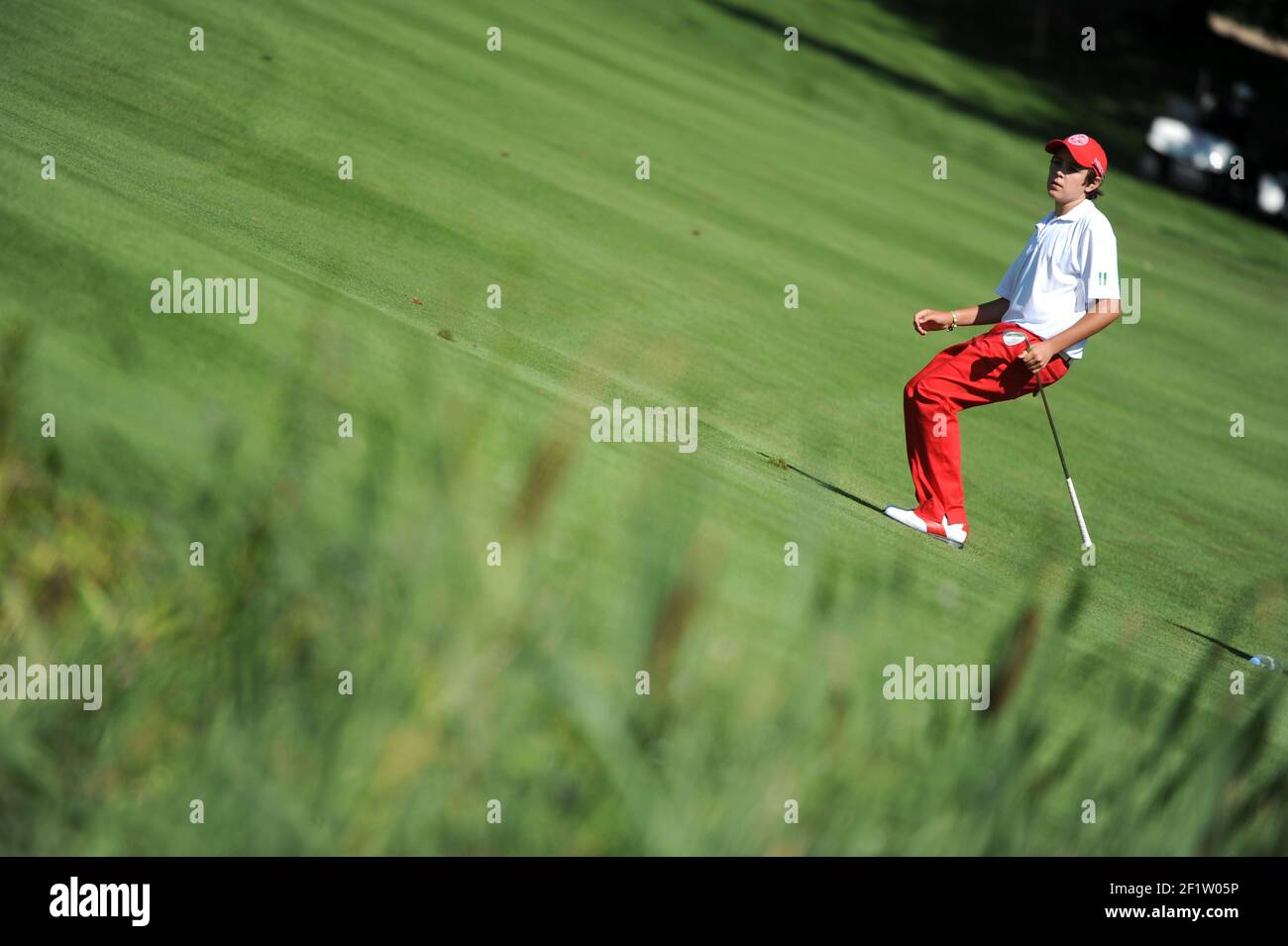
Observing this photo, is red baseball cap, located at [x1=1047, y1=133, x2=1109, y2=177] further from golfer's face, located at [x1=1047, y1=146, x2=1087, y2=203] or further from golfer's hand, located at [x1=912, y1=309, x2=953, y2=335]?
golfer's hand, located at [x1=912, y1=309, x2=953, y2=335]

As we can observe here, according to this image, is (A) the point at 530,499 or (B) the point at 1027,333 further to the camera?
(B) the point at 1027,333

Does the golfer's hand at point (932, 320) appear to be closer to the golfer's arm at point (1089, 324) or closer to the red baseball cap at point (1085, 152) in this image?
the golfer's arm at point (1089, 324)

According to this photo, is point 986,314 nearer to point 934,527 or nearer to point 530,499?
point 934,527

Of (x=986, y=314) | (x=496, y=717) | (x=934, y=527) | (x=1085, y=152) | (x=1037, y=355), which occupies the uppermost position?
(x=1085, y=152)

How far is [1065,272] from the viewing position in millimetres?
7453

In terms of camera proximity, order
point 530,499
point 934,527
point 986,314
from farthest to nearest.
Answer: point 986,314, point 934,527, point 530,499

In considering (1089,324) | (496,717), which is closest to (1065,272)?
(1089,324)

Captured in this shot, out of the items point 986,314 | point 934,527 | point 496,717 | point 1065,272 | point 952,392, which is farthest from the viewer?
point 986,314

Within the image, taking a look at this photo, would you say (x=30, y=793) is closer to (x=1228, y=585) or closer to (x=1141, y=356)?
(x=1228, y=585)

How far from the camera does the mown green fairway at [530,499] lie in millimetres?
1581

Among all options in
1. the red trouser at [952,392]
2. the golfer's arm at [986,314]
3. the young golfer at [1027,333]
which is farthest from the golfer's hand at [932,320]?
the golfer's arm at [986,314]

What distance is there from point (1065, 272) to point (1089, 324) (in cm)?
28

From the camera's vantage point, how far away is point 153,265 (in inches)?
266

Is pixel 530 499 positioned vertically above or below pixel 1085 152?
below
